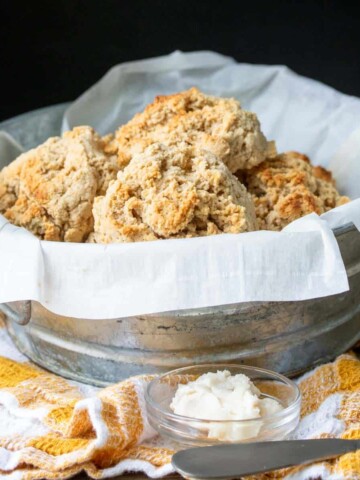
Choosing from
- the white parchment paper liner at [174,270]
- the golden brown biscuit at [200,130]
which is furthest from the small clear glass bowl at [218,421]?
the golden brown biscuit at [200,130]

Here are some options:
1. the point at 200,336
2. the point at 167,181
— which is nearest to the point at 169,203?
the point at 167,181

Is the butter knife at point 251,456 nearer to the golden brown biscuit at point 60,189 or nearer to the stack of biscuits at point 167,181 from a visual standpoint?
the stack of biscuits at point 167,181

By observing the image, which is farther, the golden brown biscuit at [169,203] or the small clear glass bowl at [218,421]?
the golden brown biscuit at [169,203]

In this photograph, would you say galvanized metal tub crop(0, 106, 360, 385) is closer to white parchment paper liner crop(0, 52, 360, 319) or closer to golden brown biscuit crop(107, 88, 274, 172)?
white parchment paper liner crop(0, 52, 360, 319)

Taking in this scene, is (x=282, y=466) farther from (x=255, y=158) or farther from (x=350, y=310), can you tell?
(x=255, y=158)

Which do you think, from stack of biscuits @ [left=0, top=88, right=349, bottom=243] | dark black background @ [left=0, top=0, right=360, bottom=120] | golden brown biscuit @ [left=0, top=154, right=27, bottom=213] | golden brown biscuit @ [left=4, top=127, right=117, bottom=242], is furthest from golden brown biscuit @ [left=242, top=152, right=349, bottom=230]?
dark black background @ [left=0, top=0, right=360, bottom=120]
